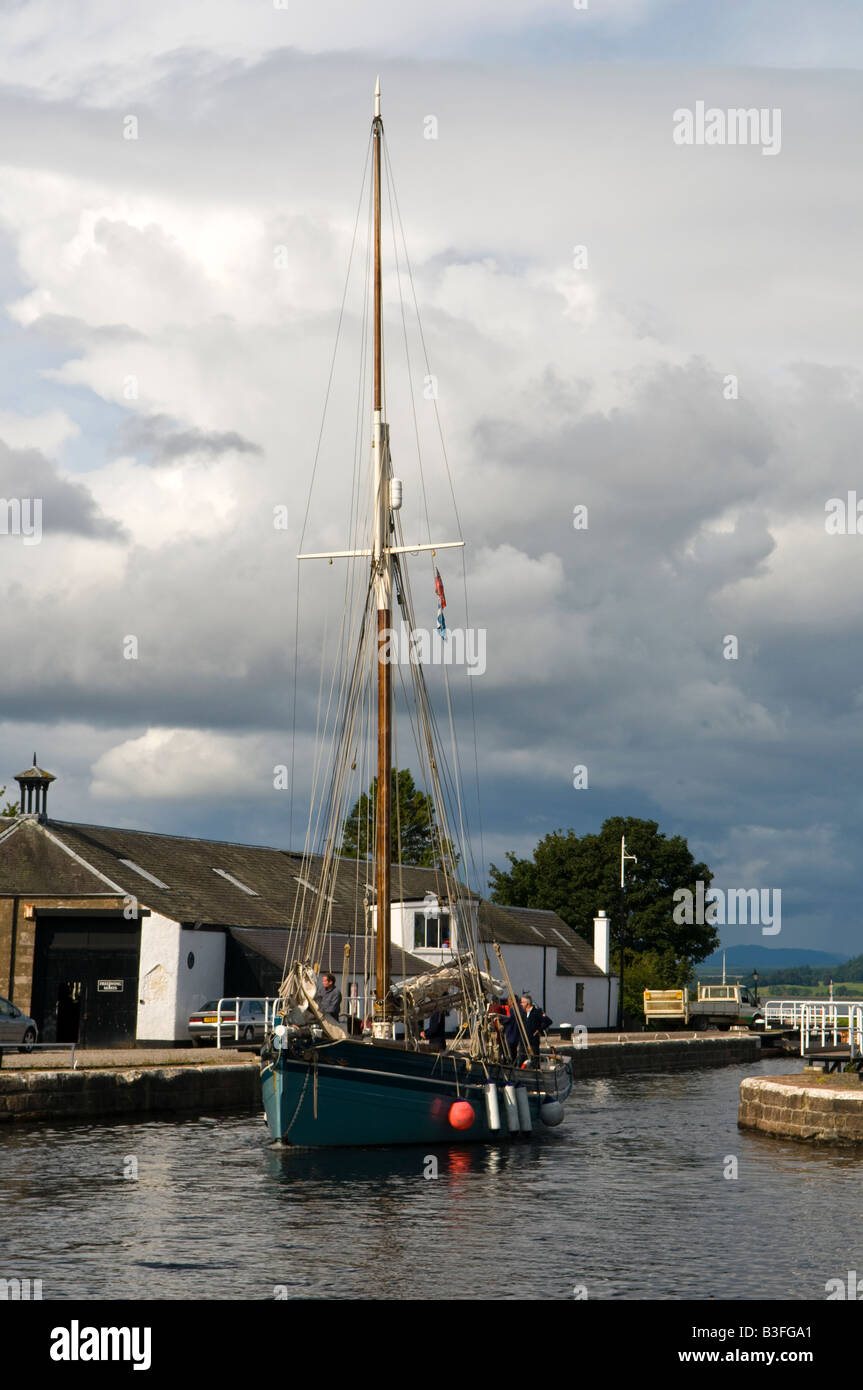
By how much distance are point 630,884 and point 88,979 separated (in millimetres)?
60012

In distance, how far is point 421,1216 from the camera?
2058cm

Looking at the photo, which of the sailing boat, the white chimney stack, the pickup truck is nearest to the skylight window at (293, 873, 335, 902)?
the sailing boat

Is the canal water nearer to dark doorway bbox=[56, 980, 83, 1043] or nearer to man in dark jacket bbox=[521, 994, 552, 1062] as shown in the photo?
man in dark jacket bbox=[521, 994, 552, 1062]

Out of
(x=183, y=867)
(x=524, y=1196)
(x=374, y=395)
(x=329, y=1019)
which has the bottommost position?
(x=524, y=1196)

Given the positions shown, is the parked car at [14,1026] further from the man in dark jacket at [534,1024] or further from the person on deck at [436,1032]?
the man in dark jacket at [534,1024]

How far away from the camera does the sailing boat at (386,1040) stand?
88.1ft

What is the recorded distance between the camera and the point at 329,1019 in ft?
90.0

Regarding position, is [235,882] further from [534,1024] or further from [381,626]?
[381,626]

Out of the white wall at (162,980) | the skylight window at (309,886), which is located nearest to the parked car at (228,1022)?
the white wall at (162,980)

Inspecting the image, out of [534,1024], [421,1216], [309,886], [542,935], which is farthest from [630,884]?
[421,1216]

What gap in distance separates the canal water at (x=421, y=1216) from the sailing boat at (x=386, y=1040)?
1.90ft
